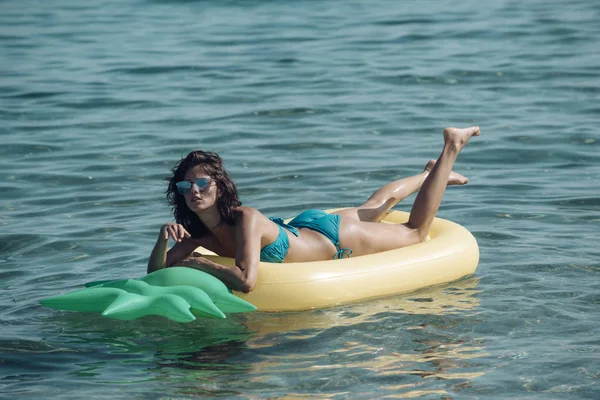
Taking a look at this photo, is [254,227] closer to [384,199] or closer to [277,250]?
[277,250]

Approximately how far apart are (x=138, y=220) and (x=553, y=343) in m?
4.11

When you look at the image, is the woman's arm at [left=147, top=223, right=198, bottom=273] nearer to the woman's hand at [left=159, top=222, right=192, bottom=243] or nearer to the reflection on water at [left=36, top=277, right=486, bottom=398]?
the woman's hand at [left=159, top=222, right=192, bottom=243]

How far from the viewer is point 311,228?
6613mm

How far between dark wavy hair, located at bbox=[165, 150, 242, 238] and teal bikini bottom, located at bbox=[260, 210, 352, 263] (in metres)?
0.34

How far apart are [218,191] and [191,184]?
0.61 ft

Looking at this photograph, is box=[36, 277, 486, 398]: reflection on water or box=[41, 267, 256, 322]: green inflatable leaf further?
box=[41, 267, 256, 322]: green inflatable leaf

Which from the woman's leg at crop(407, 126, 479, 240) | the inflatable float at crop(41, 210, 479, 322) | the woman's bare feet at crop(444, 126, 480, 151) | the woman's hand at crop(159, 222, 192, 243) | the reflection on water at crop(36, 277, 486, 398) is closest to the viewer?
the reflection on water at crop(36, 277, 486, 398)

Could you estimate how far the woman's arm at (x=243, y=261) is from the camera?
19.2 ft

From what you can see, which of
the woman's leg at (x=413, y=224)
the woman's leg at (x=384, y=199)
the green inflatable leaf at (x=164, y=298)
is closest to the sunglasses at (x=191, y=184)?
the green inflatable leaf at (x=164, y=298)

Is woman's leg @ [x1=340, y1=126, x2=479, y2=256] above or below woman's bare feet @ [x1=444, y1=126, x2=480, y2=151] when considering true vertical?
below

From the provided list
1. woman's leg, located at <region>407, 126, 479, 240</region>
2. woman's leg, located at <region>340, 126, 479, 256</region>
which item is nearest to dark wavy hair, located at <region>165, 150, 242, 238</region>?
woman's leg, located at <region>340, 126, 479, 256</region>

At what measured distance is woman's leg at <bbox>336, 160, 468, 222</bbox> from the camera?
276 inches

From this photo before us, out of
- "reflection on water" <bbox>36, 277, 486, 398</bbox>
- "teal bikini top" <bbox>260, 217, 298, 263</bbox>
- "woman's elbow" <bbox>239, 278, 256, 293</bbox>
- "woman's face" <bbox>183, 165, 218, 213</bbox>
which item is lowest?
"reflection on water" <bbox>36, 277, 486, 398</bbox>

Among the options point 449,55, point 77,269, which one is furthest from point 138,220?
point 449,55
